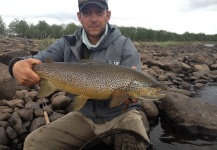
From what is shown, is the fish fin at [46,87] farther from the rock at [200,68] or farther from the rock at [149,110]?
the rock at [200,68]

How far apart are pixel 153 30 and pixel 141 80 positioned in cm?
6452

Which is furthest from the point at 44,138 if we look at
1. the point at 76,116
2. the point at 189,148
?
the point at 189,148

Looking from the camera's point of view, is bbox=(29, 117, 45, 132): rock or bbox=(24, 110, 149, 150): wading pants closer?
bbox=(24, 110, 149, 150): wading pants

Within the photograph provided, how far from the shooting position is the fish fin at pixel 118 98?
11.3 ft

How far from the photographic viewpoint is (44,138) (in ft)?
12.7

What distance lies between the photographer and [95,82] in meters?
3.54

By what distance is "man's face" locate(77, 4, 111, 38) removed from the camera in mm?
4160

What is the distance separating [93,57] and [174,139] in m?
2.94

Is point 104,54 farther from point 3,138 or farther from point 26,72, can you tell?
point 3,138

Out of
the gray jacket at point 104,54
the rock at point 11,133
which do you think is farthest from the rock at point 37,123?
the gray jacket at point 104,54

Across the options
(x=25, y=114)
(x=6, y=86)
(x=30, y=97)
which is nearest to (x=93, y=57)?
(x=25, y=114)

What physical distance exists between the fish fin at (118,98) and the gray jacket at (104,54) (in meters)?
0.57

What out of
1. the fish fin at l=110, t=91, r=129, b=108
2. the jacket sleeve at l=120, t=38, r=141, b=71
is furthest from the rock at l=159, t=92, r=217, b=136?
the fish fin at l=110, t=91, r=129, b=108

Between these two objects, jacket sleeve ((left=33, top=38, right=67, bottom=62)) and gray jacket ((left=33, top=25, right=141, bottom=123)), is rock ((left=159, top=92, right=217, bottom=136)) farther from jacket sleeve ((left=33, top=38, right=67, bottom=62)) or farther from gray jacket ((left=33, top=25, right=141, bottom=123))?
jacket sleeve ((left=33, top=38, right=67, bottom=62))
